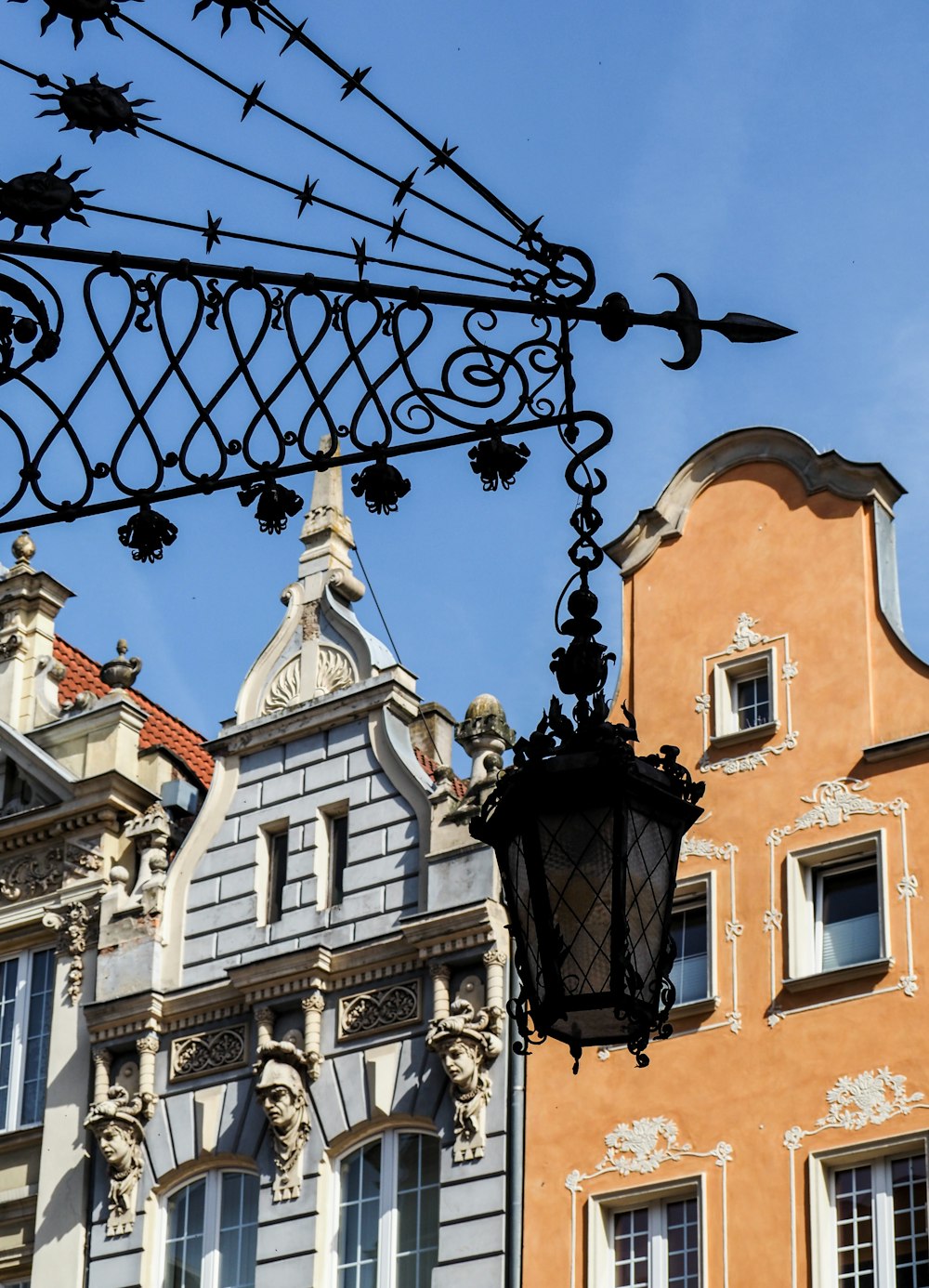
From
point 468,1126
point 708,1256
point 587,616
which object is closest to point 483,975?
point 468,1126

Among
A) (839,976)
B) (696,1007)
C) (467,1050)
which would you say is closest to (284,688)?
(467,1050)

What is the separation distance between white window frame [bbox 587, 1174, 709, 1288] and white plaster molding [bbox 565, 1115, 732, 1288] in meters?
0.09

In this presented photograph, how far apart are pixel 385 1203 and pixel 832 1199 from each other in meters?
3.68

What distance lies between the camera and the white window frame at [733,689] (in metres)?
18.8

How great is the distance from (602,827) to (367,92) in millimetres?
2217

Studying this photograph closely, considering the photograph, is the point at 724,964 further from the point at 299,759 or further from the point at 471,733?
the point at 299,759

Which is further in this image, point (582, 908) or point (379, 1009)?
point (379, 1009)

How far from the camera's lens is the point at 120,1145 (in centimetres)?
2053

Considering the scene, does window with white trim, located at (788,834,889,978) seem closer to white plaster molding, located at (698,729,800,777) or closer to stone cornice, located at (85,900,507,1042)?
white plaster molding, located at (698,729,800,777)

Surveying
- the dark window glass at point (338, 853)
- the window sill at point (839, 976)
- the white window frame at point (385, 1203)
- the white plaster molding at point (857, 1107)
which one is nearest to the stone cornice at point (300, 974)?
the dark window glass at point (338, 853)

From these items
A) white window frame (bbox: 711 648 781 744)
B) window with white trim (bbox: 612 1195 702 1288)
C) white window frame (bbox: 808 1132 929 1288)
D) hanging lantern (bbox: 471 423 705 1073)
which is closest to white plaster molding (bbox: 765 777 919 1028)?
white window frame (bbox: 711 648 781 744)

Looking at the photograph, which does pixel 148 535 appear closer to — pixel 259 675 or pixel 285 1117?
pixel 285 1117

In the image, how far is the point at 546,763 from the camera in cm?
736

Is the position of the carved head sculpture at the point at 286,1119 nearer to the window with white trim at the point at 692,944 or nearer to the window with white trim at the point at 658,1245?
the window with white trim at the point at 658,1245
